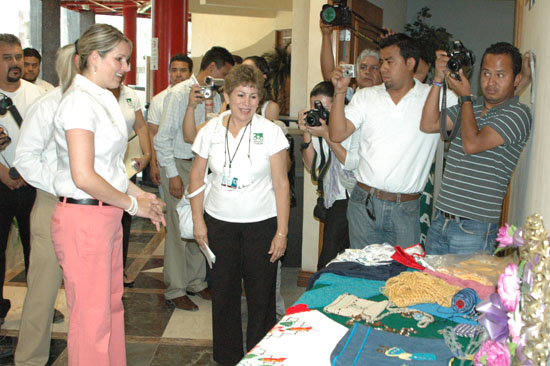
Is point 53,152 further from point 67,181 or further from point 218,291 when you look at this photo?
point 218,291

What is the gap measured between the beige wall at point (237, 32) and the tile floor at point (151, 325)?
8.72 m

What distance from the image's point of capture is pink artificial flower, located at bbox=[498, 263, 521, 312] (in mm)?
1136

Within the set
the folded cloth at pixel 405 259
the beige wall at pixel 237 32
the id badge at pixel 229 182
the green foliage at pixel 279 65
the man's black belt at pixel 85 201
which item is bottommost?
the folded cloth at pixel 405 259

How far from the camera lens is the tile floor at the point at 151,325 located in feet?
10.6

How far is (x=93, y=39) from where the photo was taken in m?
2.26

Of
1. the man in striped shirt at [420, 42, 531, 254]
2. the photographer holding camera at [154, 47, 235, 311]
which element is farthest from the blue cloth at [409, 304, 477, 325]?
the photographer holding camera at [154, 47, 235, 311]

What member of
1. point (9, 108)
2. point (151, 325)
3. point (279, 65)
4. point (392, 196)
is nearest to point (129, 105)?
point (9, 108)

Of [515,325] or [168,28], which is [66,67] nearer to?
[515,325]

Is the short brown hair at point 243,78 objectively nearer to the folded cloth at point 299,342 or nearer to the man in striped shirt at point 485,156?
the man in striped shirt at point 485,156

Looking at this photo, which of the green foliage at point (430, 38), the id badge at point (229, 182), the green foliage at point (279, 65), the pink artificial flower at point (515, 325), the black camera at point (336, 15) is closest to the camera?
the pink artificial flower at point (515, 325)

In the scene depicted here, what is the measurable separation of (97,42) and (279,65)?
900 cm

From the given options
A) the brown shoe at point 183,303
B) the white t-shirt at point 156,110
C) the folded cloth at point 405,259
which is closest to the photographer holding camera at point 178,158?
the brown shoe at point 183,303

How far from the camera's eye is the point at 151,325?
3682mm

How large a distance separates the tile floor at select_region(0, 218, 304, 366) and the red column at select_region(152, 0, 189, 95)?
4209mm
